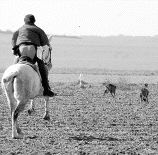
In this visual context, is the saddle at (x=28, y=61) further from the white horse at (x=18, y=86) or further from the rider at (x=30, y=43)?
the white horse at (x=18, y=86)

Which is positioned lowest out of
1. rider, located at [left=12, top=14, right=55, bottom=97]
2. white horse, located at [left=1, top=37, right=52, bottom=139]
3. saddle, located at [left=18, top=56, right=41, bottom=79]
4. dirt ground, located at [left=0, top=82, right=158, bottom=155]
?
dirt ground, located at [left=0, top=82, right=158, bottom=155]

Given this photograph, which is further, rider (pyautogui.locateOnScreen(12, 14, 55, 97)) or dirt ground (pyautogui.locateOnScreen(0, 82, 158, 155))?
rider (pyautogui.locateOnScreen(12, 14, 55, 97))

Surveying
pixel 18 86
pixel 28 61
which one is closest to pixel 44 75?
pixel 28 61

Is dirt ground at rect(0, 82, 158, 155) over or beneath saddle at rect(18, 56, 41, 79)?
beneath

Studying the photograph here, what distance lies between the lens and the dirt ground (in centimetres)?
1102

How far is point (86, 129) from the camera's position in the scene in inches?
543

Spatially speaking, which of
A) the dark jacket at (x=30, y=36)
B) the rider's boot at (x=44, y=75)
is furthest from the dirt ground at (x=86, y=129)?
the dark jacket at (x=30, y=36)

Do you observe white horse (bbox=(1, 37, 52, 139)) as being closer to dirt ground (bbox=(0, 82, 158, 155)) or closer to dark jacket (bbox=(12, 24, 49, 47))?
dirt ground (bbox=(0, 82, 158, 155))

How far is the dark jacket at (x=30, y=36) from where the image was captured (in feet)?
43.5

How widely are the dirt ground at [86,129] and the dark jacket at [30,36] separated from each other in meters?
1.84

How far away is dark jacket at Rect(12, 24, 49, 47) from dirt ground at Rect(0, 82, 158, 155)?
1843mm

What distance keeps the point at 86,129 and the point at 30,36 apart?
2336mm

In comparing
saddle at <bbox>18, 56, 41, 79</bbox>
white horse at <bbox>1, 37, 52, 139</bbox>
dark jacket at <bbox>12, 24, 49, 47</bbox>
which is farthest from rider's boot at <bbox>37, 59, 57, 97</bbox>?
white horse at <bbox>1, 37, 52, 139</bbox>

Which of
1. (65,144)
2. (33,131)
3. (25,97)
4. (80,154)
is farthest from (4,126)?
(80,154)
